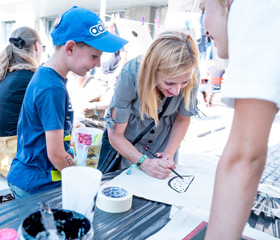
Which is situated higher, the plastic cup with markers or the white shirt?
the white shirt

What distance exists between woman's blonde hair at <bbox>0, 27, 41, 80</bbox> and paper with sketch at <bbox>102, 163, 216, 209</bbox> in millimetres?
1283

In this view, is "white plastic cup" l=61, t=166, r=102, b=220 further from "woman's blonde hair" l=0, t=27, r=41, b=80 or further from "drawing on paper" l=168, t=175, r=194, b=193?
"woman's blonde hair" l=0, t=27, r=41, b=80

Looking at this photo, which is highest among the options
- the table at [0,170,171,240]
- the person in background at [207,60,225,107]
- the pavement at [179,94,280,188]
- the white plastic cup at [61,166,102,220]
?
the white plastic cup at [61,166,102,220]

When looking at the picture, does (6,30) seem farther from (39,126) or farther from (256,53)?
(256,53)

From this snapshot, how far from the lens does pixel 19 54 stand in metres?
2.09

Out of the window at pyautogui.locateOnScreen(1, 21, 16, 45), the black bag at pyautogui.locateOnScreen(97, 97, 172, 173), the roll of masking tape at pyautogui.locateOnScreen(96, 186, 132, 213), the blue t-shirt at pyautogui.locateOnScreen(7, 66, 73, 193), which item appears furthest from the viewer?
the window at pyautogui.locateOnScreen(1, 21, 16, 45)

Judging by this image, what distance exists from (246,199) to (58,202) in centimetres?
68

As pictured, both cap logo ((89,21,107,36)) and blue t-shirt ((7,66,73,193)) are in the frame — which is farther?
cap logo ((89,21,107,36))

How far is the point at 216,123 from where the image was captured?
584 centimetres

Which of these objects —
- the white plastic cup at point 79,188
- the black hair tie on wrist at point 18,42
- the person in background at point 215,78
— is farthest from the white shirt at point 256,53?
the person in background at point 215,78

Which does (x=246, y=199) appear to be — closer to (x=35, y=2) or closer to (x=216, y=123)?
(x=216, y=123)

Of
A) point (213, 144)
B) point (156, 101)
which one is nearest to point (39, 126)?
point (156, 101)

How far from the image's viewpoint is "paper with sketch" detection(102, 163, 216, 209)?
1.08 metres

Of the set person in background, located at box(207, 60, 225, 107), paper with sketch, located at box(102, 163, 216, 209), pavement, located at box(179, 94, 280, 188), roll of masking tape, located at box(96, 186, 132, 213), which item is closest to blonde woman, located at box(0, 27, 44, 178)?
paper with sketch, located at box(102, 163, 216, 209)
